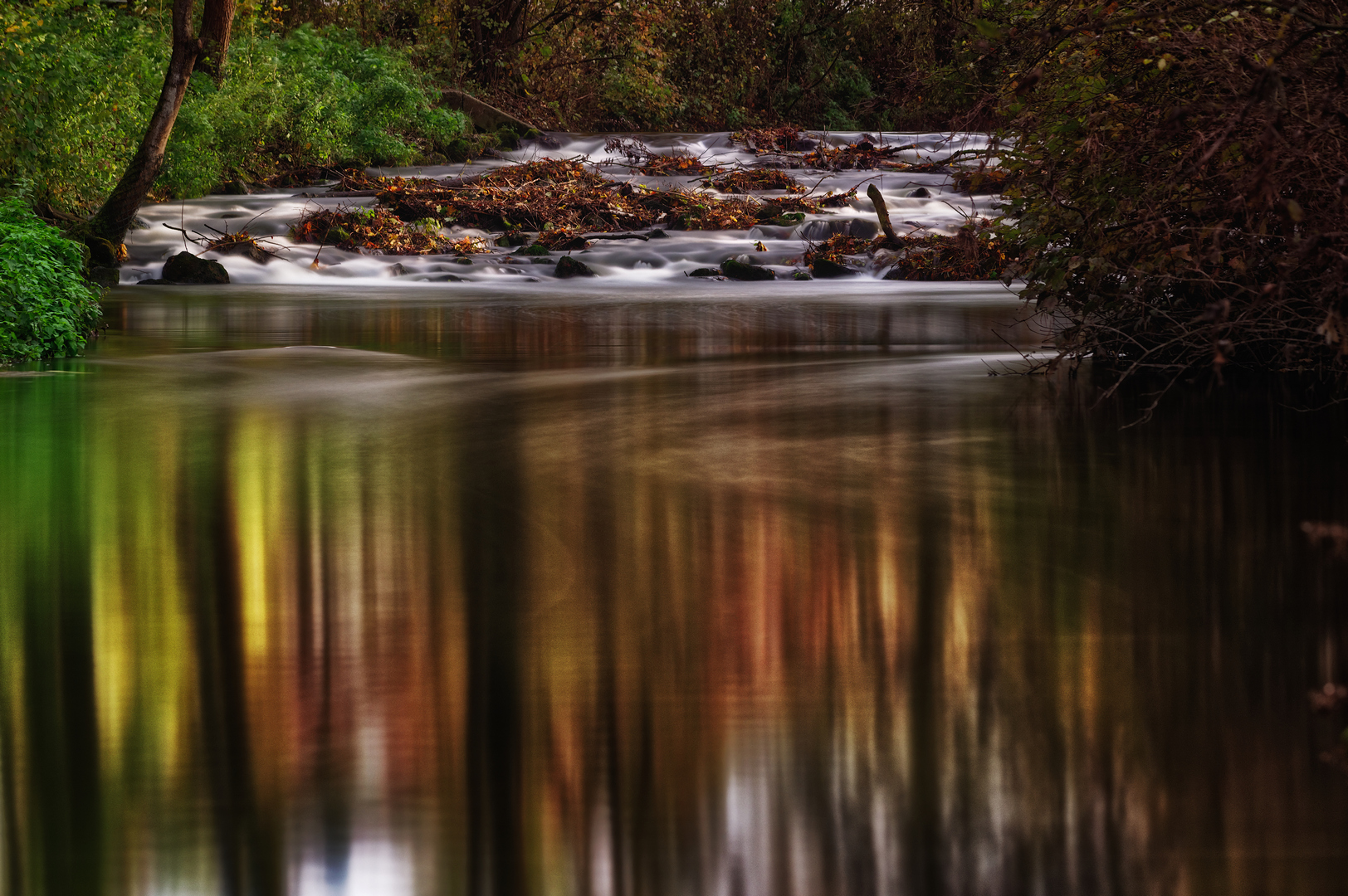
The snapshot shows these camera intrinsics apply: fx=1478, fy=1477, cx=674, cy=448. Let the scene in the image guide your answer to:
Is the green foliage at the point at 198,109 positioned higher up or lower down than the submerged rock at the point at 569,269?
higher up

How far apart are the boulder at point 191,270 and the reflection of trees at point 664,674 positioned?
529 inches

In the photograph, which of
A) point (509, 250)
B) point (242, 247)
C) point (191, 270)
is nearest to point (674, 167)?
point (509, 250)

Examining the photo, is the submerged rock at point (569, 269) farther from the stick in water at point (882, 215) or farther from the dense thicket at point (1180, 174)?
the dense thicket at point (1180, 174)

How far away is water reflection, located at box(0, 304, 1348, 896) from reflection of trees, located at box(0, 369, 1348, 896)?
1cm

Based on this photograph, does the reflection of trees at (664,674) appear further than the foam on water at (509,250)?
No

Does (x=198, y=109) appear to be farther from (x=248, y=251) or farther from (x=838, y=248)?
(x=838, y=248)

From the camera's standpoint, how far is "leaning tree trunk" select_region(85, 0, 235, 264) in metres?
17.4

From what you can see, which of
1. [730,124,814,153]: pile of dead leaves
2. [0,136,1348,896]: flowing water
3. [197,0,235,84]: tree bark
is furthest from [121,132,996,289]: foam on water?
[0,136,1348,896]: flowing water

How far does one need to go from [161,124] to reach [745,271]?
7.97 m

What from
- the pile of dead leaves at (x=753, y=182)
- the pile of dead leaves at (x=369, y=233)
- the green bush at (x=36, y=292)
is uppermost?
the pile of dead leaves at (x=753, y=182)

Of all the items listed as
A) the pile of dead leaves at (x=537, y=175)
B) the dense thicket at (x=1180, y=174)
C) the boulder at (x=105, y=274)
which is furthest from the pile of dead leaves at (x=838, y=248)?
the dense thicket at (x=1180, y=174)

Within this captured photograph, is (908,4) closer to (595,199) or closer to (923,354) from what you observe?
(595,199)

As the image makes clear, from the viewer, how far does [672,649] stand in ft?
13.1

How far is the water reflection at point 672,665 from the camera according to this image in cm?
271
